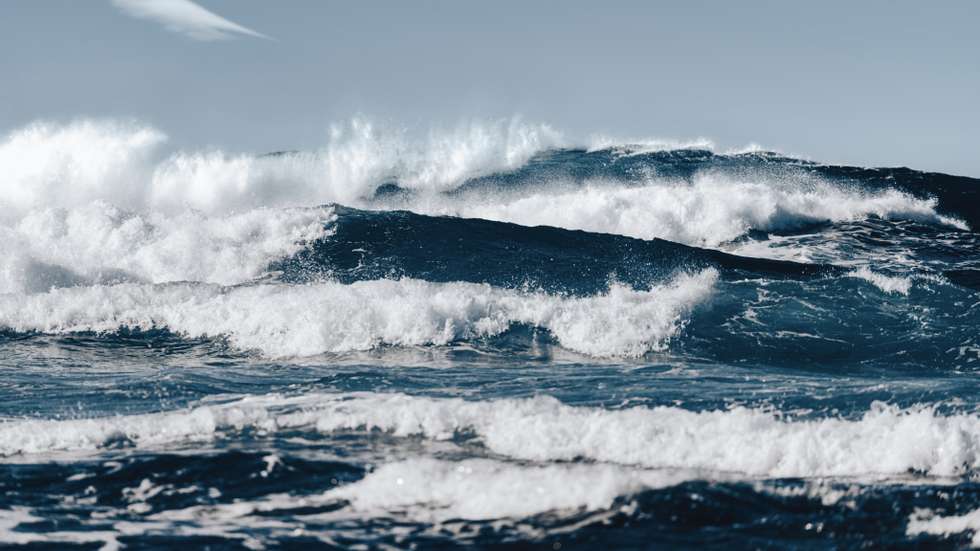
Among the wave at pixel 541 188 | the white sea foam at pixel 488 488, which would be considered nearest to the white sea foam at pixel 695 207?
the wave at pixel 541 188

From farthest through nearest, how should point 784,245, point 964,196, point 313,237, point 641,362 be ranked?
point 964,196 → point 784,245 → point 313,237 → point 641,362

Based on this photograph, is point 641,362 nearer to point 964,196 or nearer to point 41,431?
point 41,431

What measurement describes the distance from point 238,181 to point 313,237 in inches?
290

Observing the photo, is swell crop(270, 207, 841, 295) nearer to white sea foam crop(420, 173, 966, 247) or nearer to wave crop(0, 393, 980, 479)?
white sea foam crop(420, 173, 966, 247)

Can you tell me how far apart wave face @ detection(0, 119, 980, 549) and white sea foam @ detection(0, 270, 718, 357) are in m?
0.06

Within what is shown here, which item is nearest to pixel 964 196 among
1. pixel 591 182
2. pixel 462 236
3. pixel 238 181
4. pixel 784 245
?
pixel 784 245

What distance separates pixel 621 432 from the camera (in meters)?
7.56

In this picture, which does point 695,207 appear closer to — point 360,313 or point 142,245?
point 360,313

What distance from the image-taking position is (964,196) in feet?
86.0

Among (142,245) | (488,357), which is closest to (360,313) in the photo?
(488,357)

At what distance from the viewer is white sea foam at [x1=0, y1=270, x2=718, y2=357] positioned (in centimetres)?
1312

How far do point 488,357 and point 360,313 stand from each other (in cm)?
250

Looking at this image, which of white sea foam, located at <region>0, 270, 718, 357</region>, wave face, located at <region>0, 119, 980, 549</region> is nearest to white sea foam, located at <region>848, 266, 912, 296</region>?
wave face, located at <region>0, 119, 980, 549</region>

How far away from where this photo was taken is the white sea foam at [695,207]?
23172 mm
